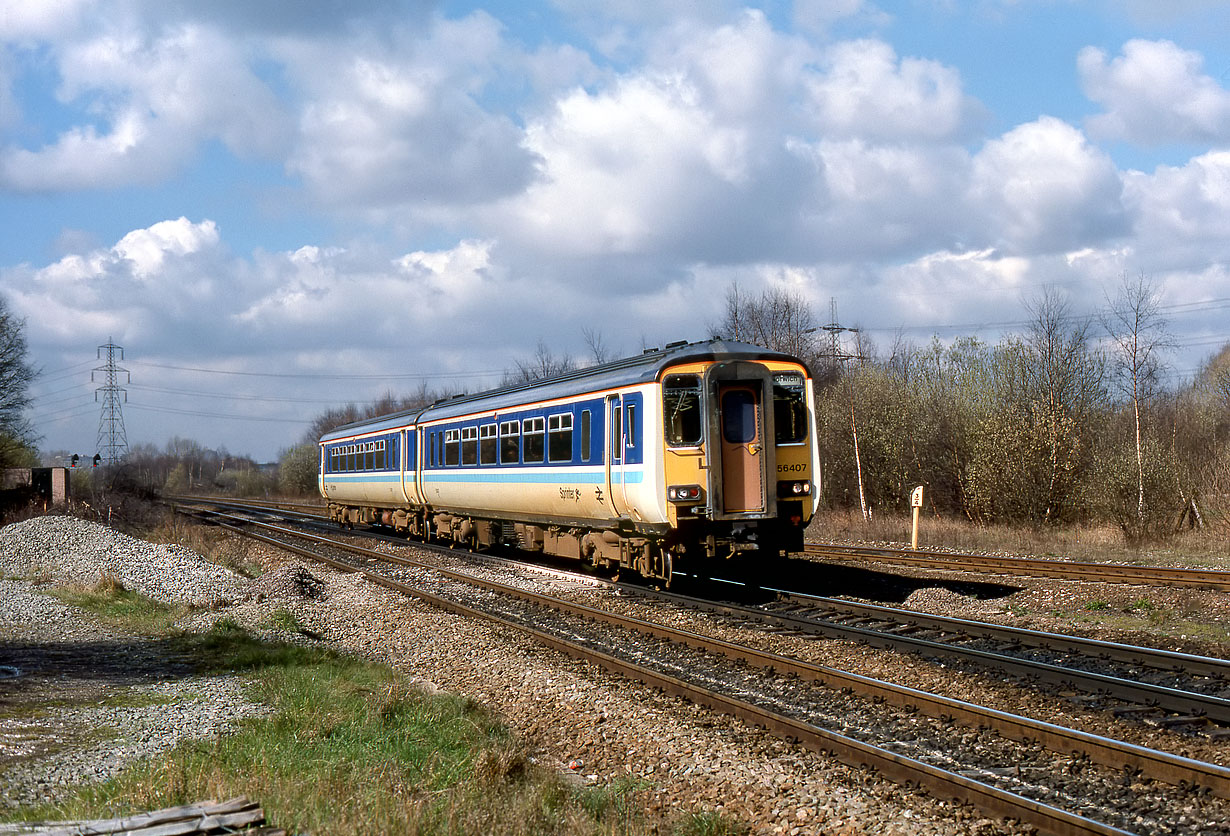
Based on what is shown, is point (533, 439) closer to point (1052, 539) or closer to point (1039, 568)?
point (1039, 568)

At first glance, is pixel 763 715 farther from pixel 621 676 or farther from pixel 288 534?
pixel 288 534

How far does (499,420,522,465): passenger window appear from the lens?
1791 cm

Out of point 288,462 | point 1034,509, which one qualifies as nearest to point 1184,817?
point 1034,509

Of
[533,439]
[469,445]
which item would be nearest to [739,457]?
[533,439]

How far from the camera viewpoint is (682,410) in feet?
43.5

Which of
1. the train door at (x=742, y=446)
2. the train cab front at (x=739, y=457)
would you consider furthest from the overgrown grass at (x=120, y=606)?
the train door at (x=742, y=446)

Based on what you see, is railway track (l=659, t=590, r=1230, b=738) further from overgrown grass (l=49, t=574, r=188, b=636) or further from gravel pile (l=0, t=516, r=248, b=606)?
gravel pile (l=0, t=516, r=248, b=606)

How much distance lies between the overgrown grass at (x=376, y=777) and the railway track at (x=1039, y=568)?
34.8 ft

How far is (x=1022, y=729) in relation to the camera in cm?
687

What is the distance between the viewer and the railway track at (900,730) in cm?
565

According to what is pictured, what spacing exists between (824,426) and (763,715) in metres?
26.0

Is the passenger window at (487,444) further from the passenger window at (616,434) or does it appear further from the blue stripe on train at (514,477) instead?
the passenger window at (616,434)

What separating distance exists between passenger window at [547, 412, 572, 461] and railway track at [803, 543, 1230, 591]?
233 inches

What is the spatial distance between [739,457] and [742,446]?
0.16 metres
